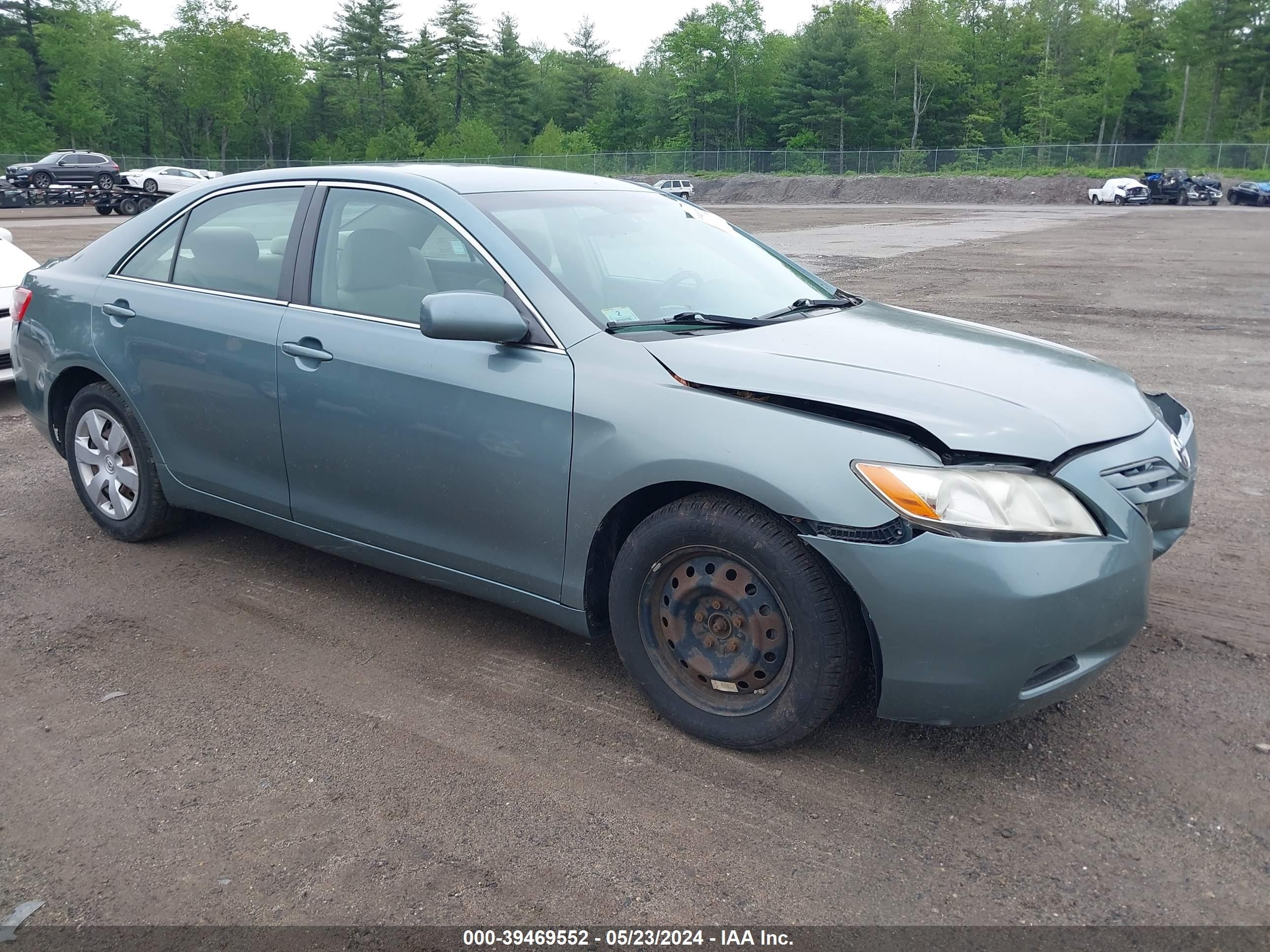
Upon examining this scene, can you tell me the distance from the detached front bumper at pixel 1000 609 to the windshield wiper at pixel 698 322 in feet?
3.36

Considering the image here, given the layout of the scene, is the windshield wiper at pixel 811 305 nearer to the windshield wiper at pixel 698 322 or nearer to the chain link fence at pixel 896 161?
the windshield wiper at pixel 698 322

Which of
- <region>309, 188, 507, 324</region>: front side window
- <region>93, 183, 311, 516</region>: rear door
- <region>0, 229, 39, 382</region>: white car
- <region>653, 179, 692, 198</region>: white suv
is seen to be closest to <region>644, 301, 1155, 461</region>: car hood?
<region>309, 188, 507, 324</region>: front side window

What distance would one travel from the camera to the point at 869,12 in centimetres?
8550

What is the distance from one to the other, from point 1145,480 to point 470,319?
2101 millimetres

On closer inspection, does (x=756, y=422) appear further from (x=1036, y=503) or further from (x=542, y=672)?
(x=542, y=672)

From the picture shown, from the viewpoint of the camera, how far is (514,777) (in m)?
3.05

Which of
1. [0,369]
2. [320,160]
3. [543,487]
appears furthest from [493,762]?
[320,160]

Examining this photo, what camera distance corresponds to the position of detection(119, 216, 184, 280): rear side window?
458 cm

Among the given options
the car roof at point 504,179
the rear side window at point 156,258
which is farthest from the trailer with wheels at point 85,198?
the car roof at point 504,179

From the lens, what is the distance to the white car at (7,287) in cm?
777

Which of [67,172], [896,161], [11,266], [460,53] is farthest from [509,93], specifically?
[11,266]

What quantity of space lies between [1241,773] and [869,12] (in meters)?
92.9

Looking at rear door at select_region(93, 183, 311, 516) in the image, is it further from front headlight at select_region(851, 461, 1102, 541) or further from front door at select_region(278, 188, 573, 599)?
front headlight at select_region(851, 461, 1102, 541)

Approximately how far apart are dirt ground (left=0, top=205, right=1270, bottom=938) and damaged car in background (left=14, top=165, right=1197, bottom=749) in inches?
10.7
